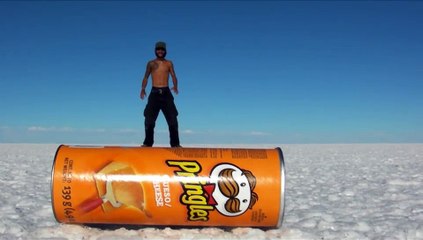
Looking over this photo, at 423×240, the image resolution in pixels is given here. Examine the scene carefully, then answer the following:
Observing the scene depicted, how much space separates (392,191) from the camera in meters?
6.14

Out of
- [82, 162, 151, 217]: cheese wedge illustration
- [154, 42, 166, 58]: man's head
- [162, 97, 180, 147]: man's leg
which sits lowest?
[82, 162, 151, 217]: cheese wedge illustration

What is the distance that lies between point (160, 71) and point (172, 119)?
684 mm

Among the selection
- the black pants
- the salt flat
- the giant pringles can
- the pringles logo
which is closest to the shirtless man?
the black pants

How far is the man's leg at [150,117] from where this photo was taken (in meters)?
5.42

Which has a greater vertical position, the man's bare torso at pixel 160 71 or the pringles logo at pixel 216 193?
the man's bare torso at pixel 160 71

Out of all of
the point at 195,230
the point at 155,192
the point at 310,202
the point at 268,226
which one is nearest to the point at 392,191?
the point at 310,202

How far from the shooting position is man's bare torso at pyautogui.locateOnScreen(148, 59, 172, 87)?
543 centimetres

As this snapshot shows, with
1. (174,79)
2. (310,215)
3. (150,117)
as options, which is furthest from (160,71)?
(310,215)

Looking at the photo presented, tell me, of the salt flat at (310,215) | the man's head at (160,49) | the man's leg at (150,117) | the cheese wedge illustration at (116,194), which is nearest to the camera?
the cheese wedge illustration at (116,194)

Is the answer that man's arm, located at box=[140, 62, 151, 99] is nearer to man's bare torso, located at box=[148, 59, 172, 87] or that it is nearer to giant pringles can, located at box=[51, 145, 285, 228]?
man's bare torso, located at box=[148, 59, 172, 87]

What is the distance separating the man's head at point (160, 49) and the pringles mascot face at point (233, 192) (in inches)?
95.6

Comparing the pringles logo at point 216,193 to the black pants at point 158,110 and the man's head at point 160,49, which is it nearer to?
the black pants at point 158,110

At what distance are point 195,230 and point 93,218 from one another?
3.06ft

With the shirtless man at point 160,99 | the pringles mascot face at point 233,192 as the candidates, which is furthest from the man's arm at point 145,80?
the pringles mascot face at point 233,192
